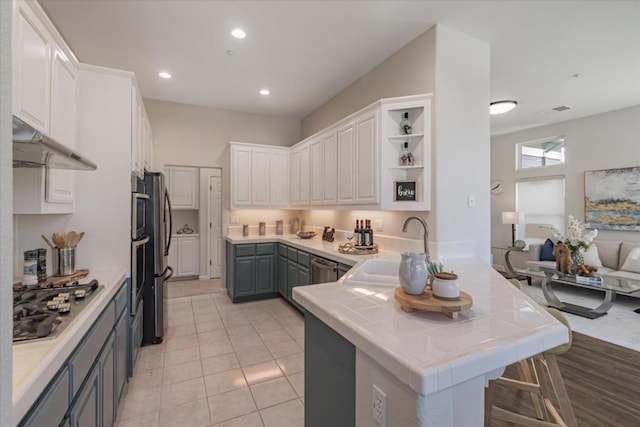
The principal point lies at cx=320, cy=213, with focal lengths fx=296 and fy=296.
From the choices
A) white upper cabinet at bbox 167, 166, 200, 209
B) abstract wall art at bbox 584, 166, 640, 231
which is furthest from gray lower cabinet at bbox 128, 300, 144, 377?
abstract wall art at bbox 584, 166, 640, 231

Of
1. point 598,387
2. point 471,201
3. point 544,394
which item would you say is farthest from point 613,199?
point 544,394

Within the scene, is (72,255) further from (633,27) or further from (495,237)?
(495,237)

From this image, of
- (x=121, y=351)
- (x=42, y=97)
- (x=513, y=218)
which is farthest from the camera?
(x=513, y=218)

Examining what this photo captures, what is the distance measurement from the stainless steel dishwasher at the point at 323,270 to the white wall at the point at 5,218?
2651 mm

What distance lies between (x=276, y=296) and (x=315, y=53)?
3423 millimetres

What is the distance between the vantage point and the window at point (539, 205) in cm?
566

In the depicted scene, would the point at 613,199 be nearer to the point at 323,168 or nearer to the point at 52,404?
the point at 323,168

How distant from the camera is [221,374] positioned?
8.36ft

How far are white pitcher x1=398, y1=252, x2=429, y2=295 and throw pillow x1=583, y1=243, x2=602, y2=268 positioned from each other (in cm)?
523

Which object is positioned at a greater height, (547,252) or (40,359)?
(40,359)

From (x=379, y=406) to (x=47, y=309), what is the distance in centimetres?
156

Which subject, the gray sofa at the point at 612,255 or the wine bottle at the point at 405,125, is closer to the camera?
the wine bottle at the point at 405,125

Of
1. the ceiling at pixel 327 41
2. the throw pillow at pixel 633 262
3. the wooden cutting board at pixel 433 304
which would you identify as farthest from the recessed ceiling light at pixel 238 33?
the throw pillow at pixel 633 262

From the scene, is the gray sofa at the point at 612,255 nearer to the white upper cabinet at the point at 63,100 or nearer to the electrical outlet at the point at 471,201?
the electrical outlet at the point at 471,201
